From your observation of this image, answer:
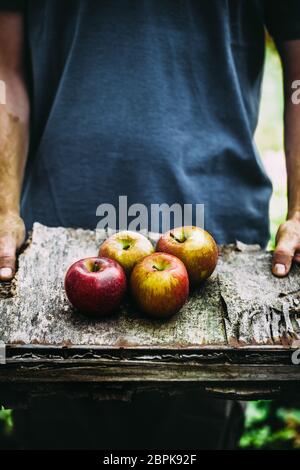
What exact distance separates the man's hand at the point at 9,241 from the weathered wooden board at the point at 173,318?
4 centimetres

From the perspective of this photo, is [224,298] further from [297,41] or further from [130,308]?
[297,41]

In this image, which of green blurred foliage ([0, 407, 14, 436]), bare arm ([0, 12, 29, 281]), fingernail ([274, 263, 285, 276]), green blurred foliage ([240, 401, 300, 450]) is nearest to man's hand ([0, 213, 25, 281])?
bare arm ([0, 12, 29, 281])

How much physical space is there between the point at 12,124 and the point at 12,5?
455 mm

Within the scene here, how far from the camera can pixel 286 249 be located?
69.5 inches

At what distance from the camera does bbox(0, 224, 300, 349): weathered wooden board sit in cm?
141

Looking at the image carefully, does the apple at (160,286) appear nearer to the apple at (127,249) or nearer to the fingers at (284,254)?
the apple at (127,249)

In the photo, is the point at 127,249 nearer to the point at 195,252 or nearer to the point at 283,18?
the point at 195,252

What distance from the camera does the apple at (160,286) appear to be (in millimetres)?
1448

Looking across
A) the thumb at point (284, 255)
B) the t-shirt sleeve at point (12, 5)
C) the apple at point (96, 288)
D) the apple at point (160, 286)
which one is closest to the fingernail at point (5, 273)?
the apple at point (96, 288)

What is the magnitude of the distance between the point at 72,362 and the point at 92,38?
4.23 feet

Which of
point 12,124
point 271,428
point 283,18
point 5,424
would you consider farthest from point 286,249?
point 5,424

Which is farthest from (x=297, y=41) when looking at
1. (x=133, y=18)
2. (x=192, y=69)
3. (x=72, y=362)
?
(x=72, y=362)

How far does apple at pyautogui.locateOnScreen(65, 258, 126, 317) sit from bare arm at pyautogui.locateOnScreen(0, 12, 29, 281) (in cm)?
43

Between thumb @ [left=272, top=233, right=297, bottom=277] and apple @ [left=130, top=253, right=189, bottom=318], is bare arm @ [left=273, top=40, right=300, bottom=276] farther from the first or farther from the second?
apple @ [left=130, top=253, right=189, bottom=318]
